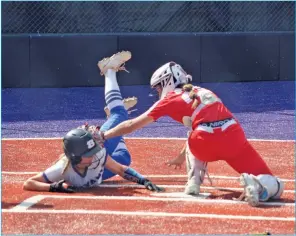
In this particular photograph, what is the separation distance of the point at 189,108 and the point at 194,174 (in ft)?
1.85

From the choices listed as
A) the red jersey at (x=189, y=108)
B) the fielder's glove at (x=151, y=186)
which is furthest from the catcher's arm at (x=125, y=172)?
the red jersey at (x=189, y=108)

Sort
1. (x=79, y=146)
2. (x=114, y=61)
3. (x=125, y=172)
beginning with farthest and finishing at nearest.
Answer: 1. (x=114, y=61)
2. (x=125, y=172)
3. (x=79, y=146)

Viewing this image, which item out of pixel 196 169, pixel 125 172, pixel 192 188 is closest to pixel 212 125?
pixel 196 169

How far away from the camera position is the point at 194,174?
279 inches

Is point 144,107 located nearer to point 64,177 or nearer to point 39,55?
point 39,55

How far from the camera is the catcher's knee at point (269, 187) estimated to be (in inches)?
266

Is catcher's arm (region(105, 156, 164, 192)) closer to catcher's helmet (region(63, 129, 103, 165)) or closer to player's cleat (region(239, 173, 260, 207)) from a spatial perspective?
catcher's helmet (region(63, 129, 103, 165))

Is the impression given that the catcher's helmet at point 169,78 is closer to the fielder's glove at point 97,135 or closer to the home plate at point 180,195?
the fielder's glove at point 97,135

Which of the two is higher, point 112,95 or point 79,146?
→ point 112,95

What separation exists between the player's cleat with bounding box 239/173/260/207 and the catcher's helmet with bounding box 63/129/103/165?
4.12 ft

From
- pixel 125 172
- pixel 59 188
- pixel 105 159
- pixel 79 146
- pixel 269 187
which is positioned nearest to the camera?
pixel 269 187

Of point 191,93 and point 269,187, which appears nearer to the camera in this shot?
point 269,187

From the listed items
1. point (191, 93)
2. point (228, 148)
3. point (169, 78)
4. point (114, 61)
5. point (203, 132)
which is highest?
point (114, 61)

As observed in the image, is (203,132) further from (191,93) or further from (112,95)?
(112,95)
